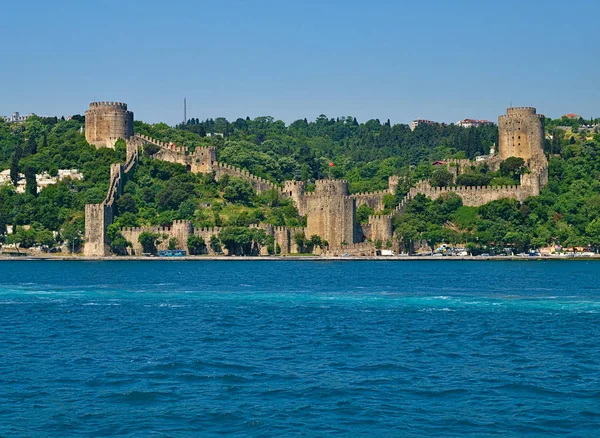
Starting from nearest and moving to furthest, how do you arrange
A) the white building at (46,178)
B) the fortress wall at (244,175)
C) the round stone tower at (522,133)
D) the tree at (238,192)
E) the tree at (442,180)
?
the tree at (238,192) → the tree at (442,180) → the fortress wall at (244,175) → the round stone tower at (522,133) → the white building at (46,178)

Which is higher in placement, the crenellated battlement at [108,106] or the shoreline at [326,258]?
the crenellated battlement at [108,106]

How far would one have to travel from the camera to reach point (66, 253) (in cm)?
7000

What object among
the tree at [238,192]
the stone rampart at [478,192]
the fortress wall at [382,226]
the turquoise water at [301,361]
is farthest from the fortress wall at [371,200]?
the turquoise water at [301,361]

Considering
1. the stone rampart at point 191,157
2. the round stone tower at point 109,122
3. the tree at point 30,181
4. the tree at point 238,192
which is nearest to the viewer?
the tree at point 238,192

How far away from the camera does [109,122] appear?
80188 millimetres

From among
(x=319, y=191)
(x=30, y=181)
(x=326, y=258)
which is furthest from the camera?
(x=30, y=181)

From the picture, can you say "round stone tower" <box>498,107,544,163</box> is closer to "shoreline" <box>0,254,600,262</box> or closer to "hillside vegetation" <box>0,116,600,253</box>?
"hillside vegetation" <box>0,116,600,253</box>

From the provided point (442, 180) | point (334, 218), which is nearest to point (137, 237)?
point (334, 218)

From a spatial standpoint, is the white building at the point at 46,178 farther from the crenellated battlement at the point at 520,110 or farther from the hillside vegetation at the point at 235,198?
the crenellated battlement at the point at 520,110

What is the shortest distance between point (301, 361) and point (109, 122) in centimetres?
5956

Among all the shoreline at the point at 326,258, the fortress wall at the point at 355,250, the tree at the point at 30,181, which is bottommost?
the shoreline at the point at 326,258

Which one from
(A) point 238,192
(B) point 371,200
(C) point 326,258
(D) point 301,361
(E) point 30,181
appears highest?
(E) point 30,181

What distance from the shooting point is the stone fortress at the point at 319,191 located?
221 ft

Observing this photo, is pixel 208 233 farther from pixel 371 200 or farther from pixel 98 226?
pixel 371 200
